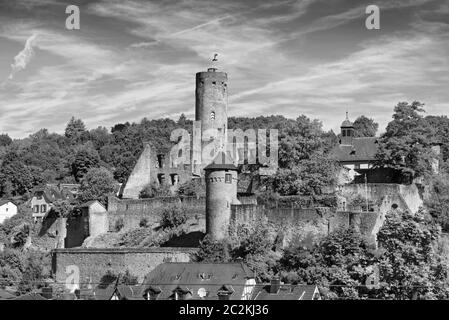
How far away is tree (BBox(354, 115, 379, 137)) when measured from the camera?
248 feet

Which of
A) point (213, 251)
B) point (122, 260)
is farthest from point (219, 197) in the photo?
point (122, 260)

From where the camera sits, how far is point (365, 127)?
260 feet

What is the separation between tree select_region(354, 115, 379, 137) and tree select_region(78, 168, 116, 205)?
28.6 m

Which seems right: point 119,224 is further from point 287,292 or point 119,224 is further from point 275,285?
point 275,285

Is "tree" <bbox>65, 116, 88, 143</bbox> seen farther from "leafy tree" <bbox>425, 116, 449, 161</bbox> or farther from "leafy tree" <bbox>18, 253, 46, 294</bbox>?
"leafy tree" <bbox>18, 253, 46, 294</bbox>

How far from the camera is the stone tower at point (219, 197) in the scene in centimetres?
3697

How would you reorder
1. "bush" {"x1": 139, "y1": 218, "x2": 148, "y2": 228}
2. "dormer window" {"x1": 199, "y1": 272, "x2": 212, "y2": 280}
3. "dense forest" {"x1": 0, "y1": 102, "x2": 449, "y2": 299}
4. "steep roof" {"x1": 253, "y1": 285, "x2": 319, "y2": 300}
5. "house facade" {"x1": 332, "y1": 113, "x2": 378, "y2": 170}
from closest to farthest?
"steep roof" {"x1": 253, "y1": 285, "x2": 319, "y2": 300}, "dense forest" {"x1": 0, "y1": 102, "x2": 449, "y2": 299}, "dormer window" {"x1": 199, "y1": 272, "x2": 212, "y2": 280}, "bush" {"x1": 139, "y1": 218, "x2": 148, "y2": 228}, "house facade" {"x1": 332, "y1": 113, "x2": 378, "y2": 170}

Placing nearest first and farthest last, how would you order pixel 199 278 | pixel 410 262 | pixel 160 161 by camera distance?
pixel 410 262 → pixel 199 278 → pixel 160 161

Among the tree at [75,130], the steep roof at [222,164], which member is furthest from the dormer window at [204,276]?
the tree at [75,130]

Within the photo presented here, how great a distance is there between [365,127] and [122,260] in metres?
45.5

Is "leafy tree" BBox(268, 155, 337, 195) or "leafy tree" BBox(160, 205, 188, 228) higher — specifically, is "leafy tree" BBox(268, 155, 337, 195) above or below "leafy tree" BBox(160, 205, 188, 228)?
above

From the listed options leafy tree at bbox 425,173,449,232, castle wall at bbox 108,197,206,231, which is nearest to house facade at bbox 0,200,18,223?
castle wall at bbox 108,197,206,231
